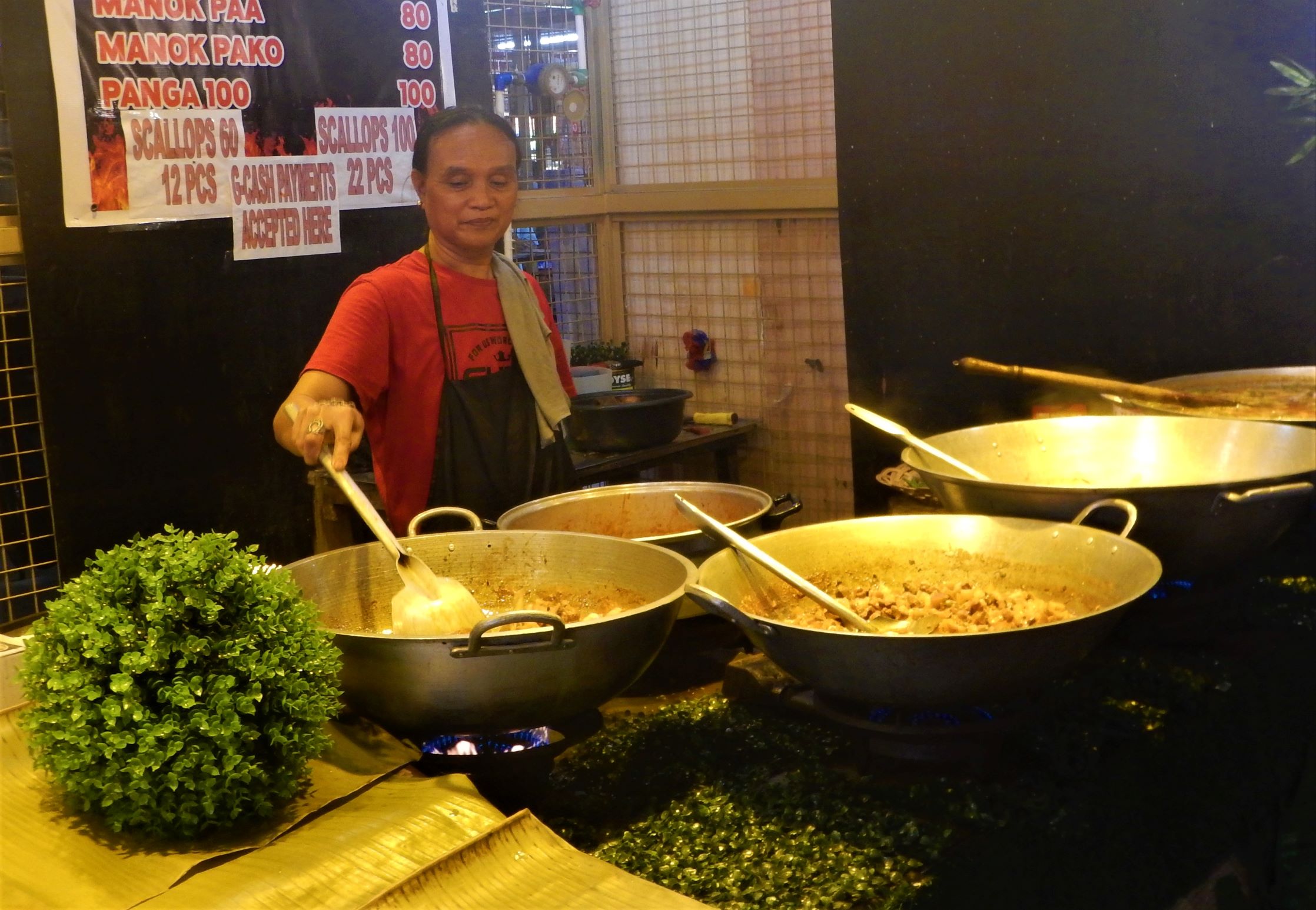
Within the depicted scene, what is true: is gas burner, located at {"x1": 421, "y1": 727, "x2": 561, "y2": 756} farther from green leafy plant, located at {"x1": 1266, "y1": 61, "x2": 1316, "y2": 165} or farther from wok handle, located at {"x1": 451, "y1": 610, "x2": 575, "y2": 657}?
green leafy plant, located at {"x1": 1266, "y1": 61, "x2": 1316, "y2": 165}

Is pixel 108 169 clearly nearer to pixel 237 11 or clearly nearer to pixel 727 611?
pixel 237 11

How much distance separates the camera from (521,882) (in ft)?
3.56

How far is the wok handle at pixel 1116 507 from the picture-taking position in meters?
1.54

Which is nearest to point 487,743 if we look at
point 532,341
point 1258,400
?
point 532,341

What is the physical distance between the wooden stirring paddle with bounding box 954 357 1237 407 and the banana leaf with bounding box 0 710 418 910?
4.38 feet

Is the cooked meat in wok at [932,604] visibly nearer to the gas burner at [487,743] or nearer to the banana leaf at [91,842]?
the gas burner at [487,743]

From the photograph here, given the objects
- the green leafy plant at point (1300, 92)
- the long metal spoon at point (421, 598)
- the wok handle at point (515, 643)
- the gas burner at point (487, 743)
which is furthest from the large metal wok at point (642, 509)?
the green leafy plant at point (1300, 92)

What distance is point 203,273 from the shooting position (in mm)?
3225

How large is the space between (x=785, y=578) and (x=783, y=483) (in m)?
2.69

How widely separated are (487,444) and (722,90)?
2140 mm

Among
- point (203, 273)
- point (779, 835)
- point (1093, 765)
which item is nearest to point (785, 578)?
point (779, 835)

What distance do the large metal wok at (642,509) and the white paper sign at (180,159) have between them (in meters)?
1.70

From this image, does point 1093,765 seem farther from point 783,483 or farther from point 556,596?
point 783,483

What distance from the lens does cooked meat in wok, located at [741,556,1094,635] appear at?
1431mm
